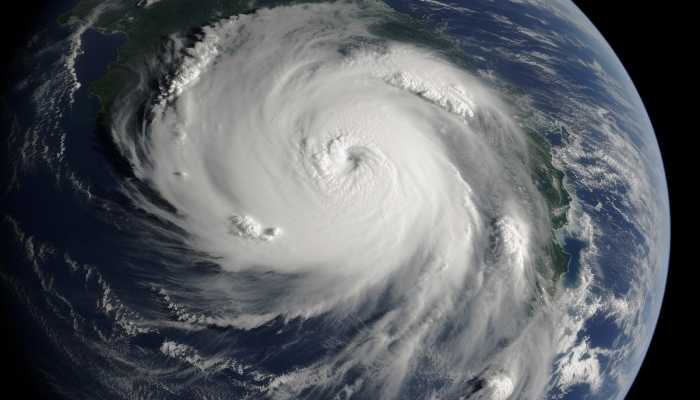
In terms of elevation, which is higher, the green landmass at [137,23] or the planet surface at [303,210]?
the green landmass at [137,23]

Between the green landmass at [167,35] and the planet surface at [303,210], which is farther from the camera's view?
the green landmass at [167,35]

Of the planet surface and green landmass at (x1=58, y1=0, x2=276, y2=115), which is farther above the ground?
green landmass at (x1=58, y1=0, x2=276, y2=115)

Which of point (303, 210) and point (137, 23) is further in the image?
point (137, 23)

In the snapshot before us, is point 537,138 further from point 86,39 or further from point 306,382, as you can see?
point 86,39

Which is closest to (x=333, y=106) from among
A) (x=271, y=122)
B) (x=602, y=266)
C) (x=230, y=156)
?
(x=271, y=122)

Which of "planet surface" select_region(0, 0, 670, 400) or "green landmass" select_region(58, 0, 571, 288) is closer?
"planet surface" select_region(0, 0, 670, 400)

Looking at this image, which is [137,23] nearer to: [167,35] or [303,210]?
[167,35]

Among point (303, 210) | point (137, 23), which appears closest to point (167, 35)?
point (137, 23)

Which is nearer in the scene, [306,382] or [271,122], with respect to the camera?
[306,382]
